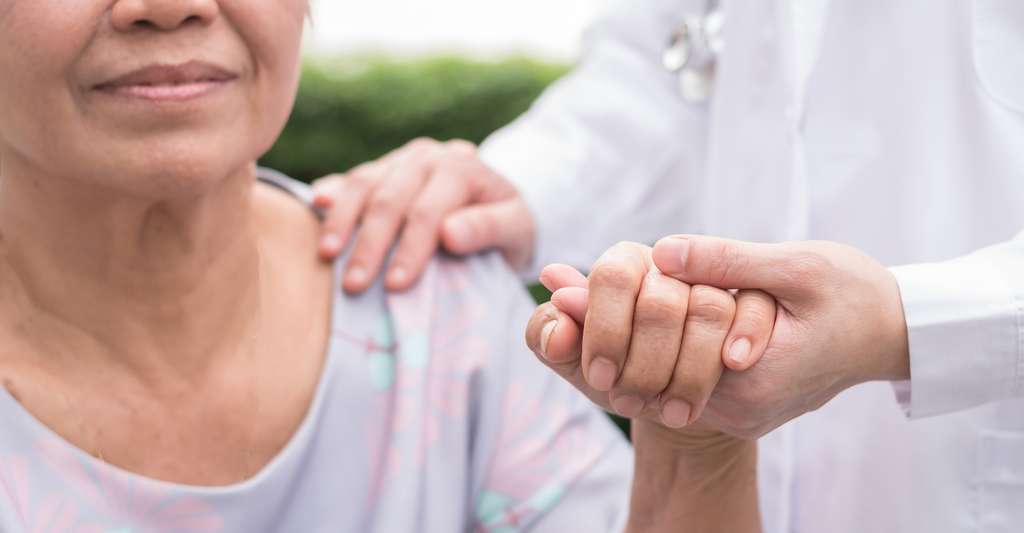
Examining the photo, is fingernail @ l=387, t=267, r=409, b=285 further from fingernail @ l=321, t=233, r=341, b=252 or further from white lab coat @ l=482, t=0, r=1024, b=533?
white lab coat @ l=482, t=0, r=1024, b=533

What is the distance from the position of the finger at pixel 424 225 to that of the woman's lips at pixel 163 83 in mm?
514

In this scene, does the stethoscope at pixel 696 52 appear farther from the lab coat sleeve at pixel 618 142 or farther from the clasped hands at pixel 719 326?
the clasped hands at pixel 719 326

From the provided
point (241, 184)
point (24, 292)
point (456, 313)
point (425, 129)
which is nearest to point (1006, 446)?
point (456, 313)

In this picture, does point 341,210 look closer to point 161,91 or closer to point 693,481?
point 161,91

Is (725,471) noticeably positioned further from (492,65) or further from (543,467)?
(492,65)

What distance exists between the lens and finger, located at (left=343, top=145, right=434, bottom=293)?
212 cm

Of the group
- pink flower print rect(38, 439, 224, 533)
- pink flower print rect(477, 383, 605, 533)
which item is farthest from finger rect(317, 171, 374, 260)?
pink flower print rect(38, 439, 224, 533)

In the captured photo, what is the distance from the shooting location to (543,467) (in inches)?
80.6

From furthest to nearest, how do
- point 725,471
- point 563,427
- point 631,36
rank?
point 631,36, point 563,427, point 725,471

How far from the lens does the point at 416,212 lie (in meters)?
2.21

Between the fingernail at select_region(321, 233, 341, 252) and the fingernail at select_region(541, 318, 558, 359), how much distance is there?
710 millimetres

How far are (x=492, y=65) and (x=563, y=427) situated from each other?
183 inches

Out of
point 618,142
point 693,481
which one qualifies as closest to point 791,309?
point 693,481

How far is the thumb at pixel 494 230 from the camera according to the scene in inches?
86.7
